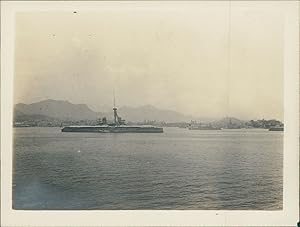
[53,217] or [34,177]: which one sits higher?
[34,177]

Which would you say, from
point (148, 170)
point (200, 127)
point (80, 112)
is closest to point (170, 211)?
point (148, 170)

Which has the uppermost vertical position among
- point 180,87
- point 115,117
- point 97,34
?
point 97,34

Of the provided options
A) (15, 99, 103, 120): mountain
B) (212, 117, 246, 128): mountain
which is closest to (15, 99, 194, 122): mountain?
(15, 99, 103, 120): mountain

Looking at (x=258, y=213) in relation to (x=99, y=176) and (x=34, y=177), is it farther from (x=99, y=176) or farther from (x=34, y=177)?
(x=34, y=177)

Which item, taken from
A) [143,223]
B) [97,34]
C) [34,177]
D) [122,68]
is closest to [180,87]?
[122,68]

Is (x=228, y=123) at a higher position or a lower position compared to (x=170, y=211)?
higher

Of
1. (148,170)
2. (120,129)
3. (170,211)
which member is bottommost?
(170,211)

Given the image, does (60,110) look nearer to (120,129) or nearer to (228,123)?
(120,129)

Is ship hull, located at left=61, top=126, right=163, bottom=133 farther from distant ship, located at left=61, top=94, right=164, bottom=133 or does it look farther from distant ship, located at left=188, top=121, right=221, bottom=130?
distant ship, located at left=188, top=121, right=221, bottom=130
